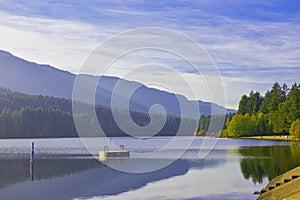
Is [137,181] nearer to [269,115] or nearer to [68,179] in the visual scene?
[68,179]

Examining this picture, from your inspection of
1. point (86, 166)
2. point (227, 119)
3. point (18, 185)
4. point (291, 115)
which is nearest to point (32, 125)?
point (227, 119)

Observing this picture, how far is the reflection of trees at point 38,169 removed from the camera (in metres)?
44.8

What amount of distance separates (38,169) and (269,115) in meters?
102

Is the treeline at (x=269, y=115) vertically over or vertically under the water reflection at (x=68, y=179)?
over

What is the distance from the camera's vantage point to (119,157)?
71.8 m

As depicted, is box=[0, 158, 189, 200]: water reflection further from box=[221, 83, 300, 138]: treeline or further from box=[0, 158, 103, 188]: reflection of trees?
A: box=[221, 83, 300, 138]: treeline

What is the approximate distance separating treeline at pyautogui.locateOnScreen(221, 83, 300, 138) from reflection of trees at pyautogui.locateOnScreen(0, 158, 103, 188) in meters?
73.8

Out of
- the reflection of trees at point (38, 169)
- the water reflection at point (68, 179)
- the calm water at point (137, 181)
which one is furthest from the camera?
the reflection of trees at point (38, 169)

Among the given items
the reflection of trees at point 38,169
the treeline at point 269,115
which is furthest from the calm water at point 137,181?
the treeline at point 269,115

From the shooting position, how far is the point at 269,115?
144375mm

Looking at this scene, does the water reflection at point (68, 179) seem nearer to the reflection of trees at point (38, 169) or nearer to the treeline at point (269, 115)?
the reflection of trees at point (38, 169)

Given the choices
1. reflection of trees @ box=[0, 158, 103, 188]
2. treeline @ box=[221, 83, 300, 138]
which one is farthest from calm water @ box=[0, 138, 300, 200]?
treeline @ box=[221, 83, 300, 138]

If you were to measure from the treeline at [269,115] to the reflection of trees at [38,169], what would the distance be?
7378 cm

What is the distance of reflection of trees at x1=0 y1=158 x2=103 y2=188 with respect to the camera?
44750 millimetres
